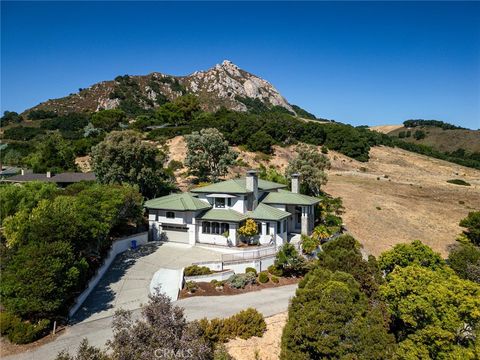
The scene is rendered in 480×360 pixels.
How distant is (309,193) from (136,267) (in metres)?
27.3

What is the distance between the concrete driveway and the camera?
889 inches

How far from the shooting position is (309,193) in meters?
47.9

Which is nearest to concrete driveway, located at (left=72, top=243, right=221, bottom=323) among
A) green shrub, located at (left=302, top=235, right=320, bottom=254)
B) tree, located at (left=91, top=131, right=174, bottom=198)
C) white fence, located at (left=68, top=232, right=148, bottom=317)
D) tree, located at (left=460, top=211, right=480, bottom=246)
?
white fence, located at (left=68, top=232, right=148, bottom=317)

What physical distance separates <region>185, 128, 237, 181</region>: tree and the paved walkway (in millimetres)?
25717

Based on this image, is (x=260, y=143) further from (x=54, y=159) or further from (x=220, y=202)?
(x=220, y=202)

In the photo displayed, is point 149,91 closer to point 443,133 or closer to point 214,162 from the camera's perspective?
point 214,162

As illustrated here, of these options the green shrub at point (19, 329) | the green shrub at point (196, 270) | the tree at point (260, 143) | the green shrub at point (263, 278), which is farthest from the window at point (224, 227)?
the tree at point (260, 143)

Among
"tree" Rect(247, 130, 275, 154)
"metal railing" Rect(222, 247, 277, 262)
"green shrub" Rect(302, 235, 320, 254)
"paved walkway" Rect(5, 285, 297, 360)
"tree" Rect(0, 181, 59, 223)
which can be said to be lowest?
"paved walkway" Rect(5, 285, 297, 360)

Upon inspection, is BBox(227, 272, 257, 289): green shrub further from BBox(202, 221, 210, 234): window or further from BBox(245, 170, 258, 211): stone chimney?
BBox(245, 170, 258, 211): stone chimney

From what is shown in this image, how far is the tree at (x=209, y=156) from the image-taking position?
49.7 metres

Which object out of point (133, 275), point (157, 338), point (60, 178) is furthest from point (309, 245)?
point (60, 178)

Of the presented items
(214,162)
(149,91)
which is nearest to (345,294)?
(214,162)

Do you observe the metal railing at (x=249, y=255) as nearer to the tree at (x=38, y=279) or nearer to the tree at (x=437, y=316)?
the tree at (x=38, y=279)

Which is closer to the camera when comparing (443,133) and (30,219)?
(30,219)
